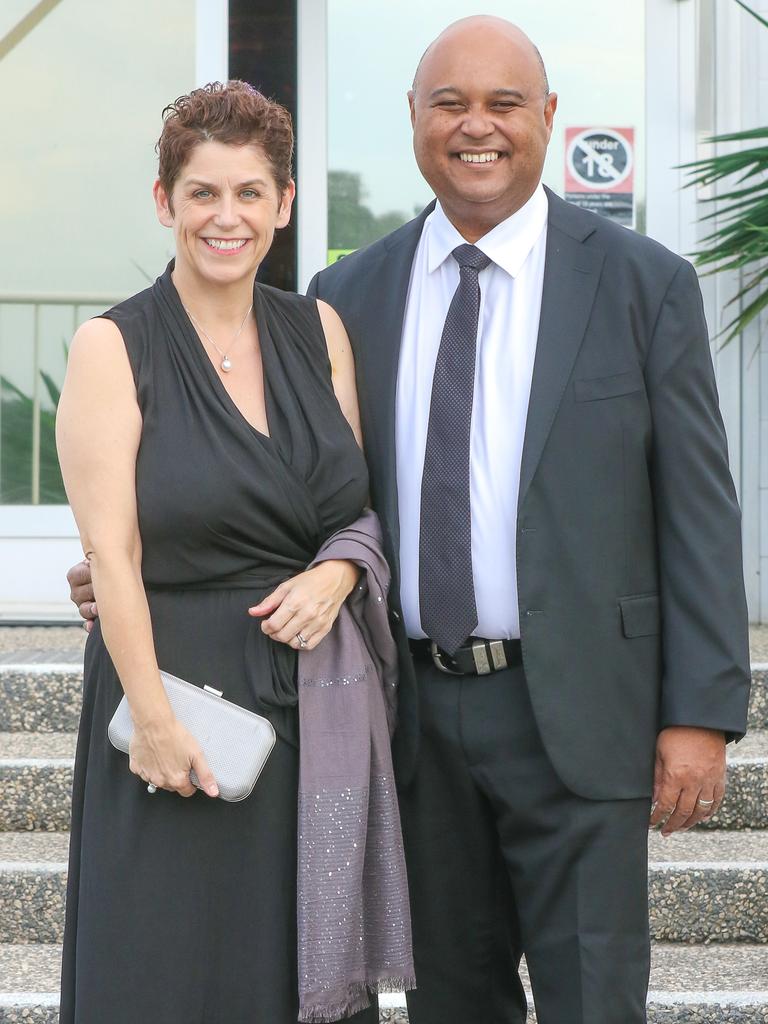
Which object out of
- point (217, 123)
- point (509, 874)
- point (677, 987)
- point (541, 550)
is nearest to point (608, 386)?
point (541, 550)

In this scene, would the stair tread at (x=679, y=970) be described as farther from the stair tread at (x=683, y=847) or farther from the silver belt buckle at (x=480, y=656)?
the silver belt buckle at (x=480, y=656)

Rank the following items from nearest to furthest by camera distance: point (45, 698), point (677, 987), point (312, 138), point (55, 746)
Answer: point (677, 987), point (55, 746), point (45, 698), point (312, 138)

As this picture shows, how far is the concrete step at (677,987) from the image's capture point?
287 centimetres

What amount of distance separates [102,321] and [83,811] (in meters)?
0.78

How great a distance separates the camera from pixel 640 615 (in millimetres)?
2203

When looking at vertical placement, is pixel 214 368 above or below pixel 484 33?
below

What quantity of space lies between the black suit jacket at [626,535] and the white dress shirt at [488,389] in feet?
0.20

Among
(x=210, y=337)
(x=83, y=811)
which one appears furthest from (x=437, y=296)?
(x=83, y=811)

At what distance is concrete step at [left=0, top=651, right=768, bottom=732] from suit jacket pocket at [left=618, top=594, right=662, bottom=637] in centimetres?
177

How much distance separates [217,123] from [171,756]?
3.18ft

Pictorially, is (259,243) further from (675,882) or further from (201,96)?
(675,882)

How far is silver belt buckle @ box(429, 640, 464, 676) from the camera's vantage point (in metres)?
2.27

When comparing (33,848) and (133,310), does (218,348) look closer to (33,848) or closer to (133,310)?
(133,310)

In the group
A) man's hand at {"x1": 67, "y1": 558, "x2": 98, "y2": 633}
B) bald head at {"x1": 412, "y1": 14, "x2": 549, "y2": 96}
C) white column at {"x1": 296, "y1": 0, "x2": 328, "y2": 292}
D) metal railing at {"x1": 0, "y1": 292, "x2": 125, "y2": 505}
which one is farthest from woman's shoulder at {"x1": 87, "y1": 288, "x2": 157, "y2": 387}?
metal railing at {"x1": 0, "y1": 292, "x2": 125, "y2": 505}
